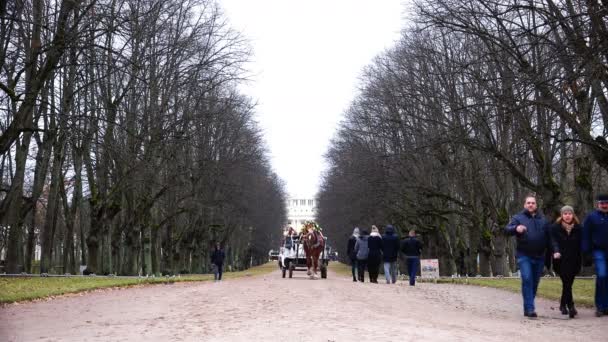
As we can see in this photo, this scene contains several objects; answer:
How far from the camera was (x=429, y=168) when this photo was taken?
4075cm

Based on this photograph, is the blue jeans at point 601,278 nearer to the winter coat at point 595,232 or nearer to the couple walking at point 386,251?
the winter coat at point 595,232

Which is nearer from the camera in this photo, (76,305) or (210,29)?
(76,305)

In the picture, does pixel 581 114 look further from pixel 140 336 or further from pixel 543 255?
pixel 140 336

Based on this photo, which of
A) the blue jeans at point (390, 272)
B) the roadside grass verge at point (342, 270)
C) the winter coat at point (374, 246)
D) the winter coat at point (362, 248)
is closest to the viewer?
the blue jeans at point (390, 272)

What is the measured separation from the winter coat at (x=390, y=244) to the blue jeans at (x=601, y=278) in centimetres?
1257

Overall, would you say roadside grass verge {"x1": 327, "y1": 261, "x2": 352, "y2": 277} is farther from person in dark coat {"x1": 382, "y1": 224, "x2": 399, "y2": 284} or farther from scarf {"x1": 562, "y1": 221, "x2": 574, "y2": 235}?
scarf {"x1": 562, "y1": 221, "x2": 574, "y2": 235}

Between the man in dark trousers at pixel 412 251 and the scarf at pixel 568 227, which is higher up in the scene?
the scarf at pixel 568 227

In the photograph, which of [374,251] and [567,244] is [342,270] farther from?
[567,244]

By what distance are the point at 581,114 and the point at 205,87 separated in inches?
749

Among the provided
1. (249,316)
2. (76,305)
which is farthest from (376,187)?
(249,316)

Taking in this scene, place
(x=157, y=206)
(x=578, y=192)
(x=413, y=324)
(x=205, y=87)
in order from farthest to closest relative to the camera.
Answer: (x=157, y=206) < (x=205, y=87) < (x=578, y=192) < (x=413, y=324)

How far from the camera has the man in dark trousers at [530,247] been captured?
42.8 ft

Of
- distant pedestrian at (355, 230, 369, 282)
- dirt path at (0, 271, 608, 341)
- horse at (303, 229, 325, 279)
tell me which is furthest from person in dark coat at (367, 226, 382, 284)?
dirt path at (0, 271, 608, 341)

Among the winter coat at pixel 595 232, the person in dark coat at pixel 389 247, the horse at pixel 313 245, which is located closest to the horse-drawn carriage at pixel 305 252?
the horse at pixel 313 245
